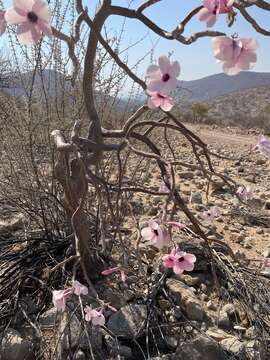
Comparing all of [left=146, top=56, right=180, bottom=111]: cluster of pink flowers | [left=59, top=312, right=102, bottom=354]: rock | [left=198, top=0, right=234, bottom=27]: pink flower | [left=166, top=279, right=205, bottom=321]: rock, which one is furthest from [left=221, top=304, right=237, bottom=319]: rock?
[left=198, top=0, right=234, bottom=27]: pink flower

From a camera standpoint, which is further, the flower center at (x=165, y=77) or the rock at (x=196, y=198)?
the rock at (x=196, y=198)

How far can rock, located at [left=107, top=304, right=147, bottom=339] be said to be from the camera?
2.47 metres

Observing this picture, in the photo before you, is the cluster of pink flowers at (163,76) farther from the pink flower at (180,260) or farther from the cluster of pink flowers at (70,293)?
the cluster of pink flowers at (70,293)

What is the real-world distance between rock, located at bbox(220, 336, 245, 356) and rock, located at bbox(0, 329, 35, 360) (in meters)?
0.93

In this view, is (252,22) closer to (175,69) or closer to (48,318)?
(175,69)

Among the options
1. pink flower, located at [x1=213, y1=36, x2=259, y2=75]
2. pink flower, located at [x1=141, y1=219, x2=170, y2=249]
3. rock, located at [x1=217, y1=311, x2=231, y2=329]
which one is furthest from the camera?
rock, located at [x1=217, y1=311, x2=231, y2=329]

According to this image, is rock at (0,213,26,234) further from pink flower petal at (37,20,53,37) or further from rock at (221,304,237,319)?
pink flower petal at (37,20,53,37)

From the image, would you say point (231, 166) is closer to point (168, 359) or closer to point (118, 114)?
point (118, 114)

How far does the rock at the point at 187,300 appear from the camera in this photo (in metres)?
2.71

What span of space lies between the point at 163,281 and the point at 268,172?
5227mm

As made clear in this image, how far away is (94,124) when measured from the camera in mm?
2205

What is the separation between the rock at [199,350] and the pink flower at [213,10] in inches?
59.9

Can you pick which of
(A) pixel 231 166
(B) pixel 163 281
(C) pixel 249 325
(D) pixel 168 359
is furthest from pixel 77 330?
(A) pixel 231 166

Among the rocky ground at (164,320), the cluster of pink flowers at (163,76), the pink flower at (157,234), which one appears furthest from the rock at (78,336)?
the cluster of pink flowers at (163,76)
